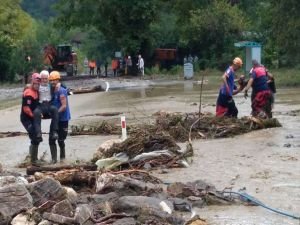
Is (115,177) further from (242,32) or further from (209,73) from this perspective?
(242,32)

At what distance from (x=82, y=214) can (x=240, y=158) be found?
5863 mm

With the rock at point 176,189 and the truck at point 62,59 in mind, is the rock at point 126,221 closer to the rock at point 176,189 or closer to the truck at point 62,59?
the rock at point 176,189

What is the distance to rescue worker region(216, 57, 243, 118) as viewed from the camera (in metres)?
18.0

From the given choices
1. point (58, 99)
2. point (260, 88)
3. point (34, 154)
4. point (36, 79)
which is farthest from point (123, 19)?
point (36, 79)

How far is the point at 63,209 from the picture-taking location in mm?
9445

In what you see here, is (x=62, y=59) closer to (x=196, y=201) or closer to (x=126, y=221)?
(x=196, y=201)

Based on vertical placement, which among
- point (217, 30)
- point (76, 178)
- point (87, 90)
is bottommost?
point (87, 90)

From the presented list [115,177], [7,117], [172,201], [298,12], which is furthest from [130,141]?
[298,12]

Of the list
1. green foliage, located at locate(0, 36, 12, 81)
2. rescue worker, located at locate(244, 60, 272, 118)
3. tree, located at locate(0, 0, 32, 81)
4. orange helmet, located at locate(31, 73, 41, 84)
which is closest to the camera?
orange helmet, located at locate(31, 73, 41, 84)

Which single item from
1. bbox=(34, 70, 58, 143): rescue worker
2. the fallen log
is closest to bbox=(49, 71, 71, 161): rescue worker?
bbox=(34, 70, 58, 143): rescue worker

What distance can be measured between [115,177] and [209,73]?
42.8 m

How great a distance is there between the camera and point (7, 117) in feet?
91.0

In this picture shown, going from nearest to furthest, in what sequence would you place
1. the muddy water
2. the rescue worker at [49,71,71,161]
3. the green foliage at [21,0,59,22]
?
the muddy water → the rescue worker at [49,71,71,161] → the green foliage at [21,0,59,22]

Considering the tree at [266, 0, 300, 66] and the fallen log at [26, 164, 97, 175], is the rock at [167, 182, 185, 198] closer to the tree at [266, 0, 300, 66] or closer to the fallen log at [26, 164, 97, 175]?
the fallen log at [26, 164, 97, 175]
